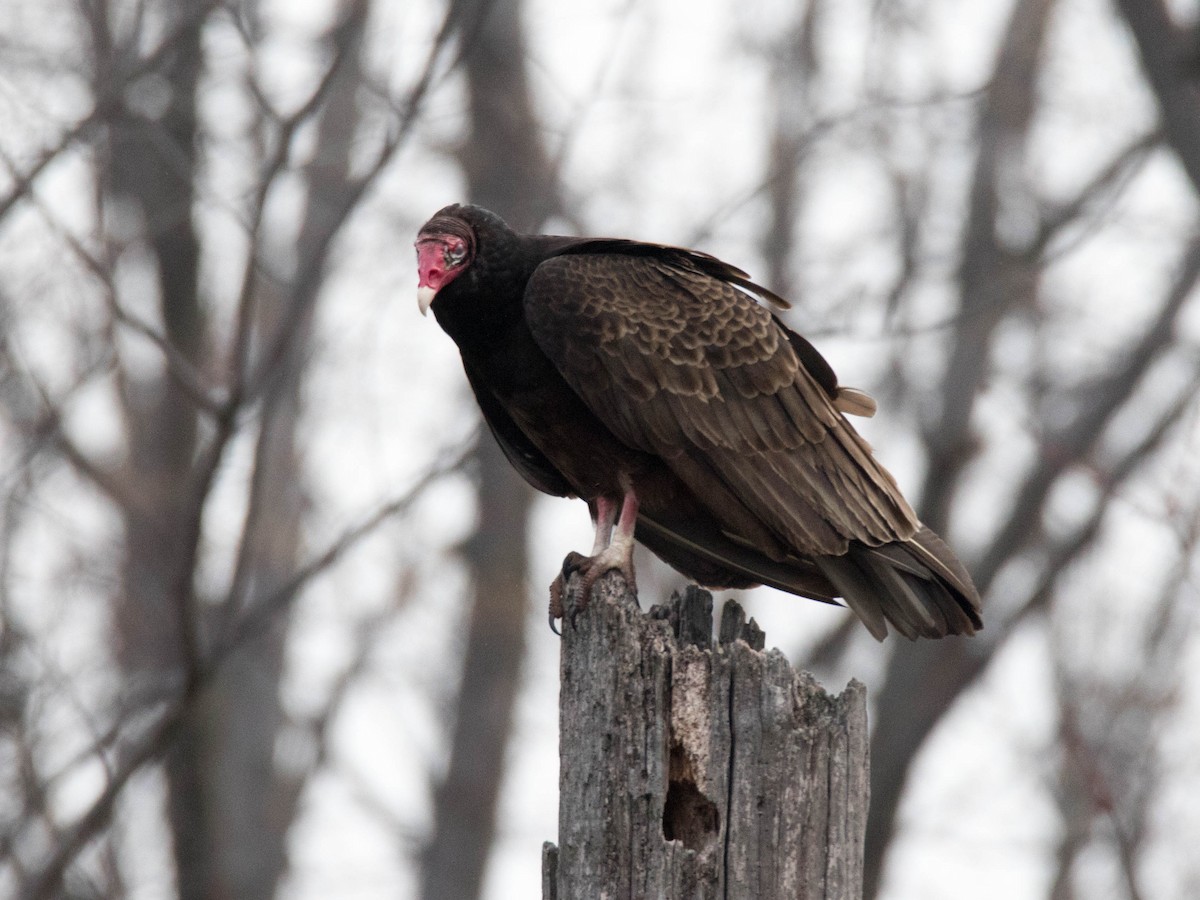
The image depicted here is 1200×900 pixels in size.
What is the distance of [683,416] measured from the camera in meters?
3.58

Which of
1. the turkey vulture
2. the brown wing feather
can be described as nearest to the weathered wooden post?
the turkey vulture

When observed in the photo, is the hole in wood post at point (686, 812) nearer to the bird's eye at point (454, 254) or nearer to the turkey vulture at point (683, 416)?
the turkey vulture at point (683, 416)

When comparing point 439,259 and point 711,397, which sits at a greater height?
point 439,259

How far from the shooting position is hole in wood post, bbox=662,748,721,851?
262 centimetres

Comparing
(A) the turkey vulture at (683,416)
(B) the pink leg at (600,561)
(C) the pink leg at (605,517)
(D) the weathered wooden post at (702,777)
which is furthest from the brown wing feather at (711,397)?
(D) the weathered wooden post at (702,777)

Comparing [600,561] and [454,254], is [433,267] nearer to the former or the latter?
[454,254]

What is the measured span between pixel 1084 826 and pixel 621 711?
29.1 feet

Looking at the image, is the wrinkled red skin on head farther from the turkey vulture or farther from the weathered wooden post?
the weathered wooden post

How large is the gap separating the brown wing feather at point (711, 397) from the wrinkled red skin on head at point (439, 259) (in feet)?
0.71

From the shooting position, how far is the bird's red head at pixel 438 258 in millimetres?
3668

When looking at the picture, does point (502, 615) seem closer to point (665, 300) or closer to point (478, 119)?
point (478, 119)

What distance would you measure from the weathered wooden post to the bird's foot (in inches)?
16.6

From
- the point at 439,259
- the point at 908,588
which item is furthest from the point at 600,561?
the point at 439,259

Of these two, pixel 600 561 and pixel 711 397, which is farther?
pixel 711 397
